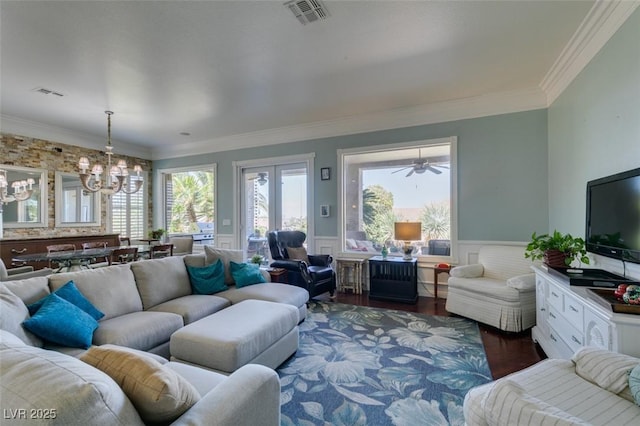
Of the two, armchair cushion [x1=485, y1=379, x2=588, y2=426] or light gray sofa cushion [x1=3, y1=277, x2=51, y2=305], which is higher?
light gray sofa cushion [x1=3, y1=277, x2=51, y2=305]

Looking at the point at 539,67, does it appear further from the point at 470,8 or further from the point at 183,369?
the point at 183,369

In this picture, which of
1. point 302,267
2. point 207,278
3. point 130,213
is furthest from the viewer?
point 130,213

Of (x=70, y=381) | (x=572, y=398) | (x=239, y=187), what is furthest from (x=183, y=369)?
(x=239, y=187)

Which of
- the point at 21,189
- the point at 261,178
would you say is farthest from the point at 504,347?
the point at 21,189

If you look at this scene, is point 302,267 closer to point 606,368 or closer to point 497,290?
point 497,290

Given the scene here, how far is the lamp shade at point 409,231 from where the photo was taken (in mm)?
4402

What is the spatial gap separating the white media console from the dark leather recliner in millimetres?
2566

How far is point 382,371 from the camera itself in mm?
2432

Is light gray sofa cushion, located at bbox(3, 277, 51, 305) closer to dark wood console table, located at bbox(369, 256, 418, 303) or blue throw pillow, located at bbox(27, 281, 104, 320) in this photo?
blue throw pillow, located at bbox(27, 281, 104, 320)

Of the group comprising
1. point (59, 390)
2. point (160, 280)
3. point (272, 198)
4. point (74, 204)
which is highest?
point (272, 198)

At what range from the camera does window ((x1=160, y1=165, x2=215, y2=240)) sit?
269 inches

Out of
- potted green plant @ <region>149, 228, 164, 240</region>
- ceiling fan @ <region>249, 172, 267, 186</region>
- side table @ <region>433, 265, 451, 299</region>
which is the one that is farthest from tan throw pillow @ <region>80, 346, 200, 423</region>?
potted green plant @ <region>149, 228, 164, 240</region>

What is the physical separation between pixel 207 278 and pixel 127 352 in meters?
2.38

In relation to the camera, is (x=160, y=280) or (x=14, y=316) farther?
(x=160, y=280)
